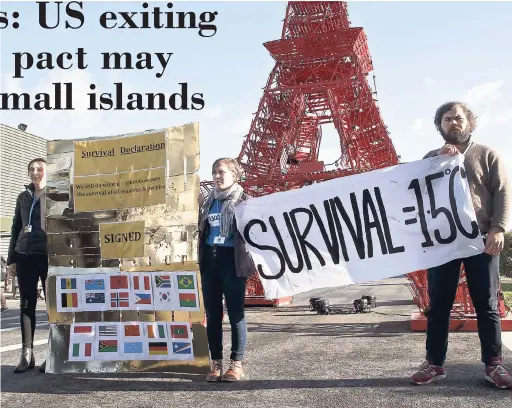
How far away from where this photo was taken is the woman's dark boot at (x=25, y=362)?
4.44 meters

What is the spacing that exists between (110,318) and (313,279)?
5.59 feet

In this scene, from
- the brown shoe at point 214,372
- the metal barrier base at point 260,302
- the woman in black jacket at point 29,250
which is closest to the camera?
the brown shoe at point 214,372

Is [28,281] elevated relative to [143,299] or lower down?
elevated

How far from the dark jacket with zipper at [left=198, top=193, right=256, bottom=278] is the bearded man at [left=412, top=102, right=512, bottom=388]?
138 cm

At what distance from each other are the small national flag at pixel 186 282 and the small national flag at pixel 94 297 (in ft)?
2.26

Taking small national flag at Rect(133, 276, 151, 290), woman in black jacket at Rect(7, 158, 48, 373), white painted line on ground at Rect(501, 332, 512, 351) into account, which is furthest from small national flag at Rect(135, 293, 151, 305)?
white painted line on ground at Rect(501, 332, 512, 351)

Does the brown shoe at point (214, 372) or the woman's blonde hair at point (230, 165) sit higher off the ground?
the woman's blonde hair at point (230, 165)

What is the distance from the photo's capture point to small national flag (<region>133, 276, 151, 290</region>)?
4.21 metres

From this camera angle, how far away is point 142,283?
A: 423cm

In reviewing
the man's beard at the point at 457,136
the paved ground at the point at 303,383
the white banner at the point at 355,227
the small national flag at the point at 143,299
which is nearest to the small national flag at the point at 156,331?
the small national flag at the point at 143,299

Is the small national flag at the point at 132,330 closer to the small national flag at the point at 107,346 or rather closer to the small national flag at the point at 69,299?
the small national flag at the point at 107,346

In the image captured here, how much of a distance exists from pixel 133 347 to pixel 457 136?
9.86 ft

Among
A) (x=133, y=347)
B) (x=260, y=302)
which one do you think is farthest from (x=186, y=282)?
(x=260, y=302)

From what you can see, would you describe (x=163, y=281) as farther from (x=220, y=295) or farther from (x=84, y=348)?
(x=84, y=348)
